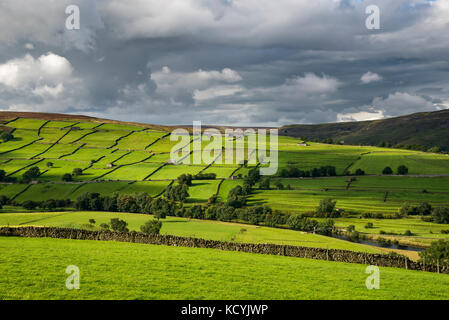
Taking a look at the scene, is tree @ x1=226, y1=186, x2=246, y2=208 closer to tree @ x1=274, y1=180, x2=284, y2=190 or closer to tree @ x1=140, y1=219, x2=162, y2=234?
tree @ x1=274, y1=180, x2=284, y2=190

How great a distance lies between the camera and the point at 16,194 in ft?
387

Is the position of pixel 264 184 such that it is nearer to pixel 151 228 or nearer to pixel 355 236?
pixel 355 236

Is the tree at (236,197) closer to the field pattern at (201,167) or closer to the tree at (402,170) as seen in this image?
the field pattern at (201,167)

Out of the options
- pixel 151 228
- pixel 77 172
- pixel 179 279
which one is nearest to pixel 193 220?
pixel 151 228

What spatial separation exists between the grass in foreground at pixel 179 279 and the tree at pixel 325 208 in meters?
70.8

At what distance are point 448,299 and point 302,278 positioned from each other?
333 inches

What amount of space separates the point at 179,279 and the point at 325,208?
272 feet

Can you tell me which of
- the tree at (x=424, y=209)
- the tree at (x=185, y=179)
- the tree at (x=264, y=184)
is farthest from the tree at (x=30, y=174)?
the tree at (x=424, y=209)

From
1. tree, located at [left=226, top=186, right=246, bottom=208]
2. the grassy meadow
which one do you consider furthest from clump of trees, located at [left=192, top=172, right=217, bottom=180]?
tree, located at [left=226, top=186, right=246, bottom=208]

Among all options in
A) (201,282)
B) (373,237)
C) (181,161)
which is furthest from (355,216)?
(201,282)

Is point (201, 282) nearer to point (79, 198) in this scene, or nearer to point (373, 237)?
point (373, 237)

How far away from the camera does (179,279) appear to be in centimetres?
2264

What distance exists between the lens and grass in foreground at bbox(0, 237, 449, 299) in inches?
766

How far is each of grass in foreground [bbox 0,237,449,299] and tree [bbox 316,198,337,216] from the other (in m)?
70.8
